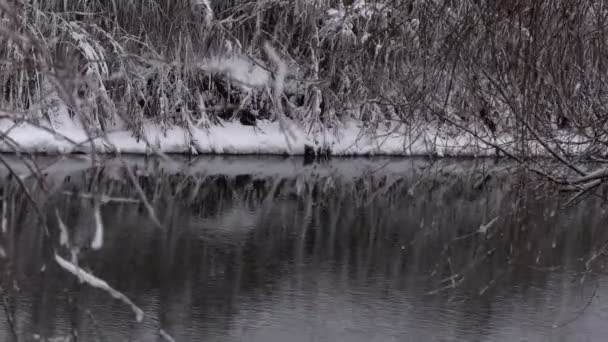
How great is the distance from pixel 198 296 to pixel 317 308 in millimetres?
990

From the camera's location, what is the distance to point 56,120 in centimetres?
1534

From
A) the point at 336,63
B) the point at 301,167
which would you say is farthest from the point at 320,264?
the point at 301,167

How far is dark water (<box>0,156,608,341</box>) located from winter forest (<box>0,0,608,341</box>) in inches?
A: 1.6

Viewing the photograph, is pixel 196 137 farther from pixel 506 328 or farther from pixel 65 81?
pixel 65 81

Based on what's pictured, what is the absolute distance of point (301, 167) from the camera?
52.9 feet

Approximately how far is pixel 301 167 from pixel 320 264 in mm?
7178

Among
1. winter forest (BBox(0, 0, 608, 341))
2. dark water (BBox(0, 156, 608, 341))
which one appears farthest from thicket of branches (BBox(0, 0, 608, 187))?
dark water (BBox(0, 156, 608, 341))

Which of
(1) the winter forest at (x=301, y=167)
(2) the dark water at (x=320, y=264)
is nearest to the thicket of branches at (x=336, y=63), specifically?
(1) the winter forest at (x=301, y=167)

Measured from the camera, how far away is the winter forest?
2.30 metres

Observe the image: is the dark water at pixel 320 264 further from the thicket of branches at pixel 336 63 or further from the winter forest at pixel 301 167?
the thicket of branches at pixel 336 63

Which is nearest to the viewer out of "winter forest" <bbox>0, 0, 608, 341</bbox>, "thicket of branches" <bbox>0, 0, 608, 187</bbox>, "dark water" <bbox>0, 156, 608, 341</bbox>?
"winter forest" <bbox>0, 0, 608, 341</bbox>

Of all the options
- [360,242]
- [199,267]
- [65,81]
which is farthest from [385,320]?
[65,81]

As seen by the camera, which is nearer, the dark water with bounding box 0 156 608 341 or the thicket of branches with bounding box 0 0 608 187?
the thicket of branches with bounding box 0 0 608 187

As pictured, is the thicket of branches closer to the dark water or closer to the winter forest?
the winter forest
